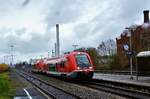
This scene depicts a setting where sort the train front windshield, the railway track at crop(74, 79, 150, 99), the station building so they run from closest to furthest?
the railway track at crop(74, 79, 150, 99)
the train front windshield
the station building

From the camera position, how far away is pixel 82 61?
46.8m

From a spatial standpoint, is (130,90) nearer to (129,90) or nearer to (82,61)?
(129,90)

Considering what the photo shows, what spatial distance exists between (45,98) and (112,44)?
113 metres

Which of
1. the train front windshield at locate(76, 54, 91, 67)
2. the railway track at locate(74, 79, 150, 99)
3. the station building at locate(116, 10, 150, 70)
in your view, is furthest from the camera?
the station building at locate(116, 10, 150, 70)

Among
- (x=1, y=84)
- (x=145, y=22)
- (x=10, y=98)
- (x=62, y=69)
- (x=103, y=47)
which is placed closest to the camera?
(x=10, y=98)

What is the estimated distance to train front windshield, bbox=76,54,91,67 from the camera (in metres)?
46.6

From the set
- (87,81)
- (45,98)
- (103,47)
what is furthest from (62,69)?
(103,47)

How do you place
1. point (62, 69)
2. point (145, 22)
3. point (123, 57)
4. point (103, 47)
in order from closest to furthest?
point (62, 69) → point (123, 57) → point (145, 22) → point (103, 47)

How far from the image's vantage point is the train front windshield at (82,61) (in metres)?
46.6

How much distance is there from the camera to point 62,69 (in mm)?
51562

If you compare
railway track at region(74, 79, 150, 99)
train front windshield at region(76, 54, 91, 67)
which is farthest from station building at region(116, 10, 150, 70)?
railway track at region(74, 79, 150, 99)

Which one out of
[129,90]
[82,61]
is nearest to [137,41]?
[82,61]

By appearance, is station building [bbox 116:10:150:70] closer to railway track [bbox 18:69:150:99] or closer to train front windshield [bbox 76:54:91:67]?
train front windshield [bbox 76:54:91:67]

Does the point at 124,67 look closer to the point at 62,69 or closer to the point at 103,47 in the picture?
the point at 62,69
